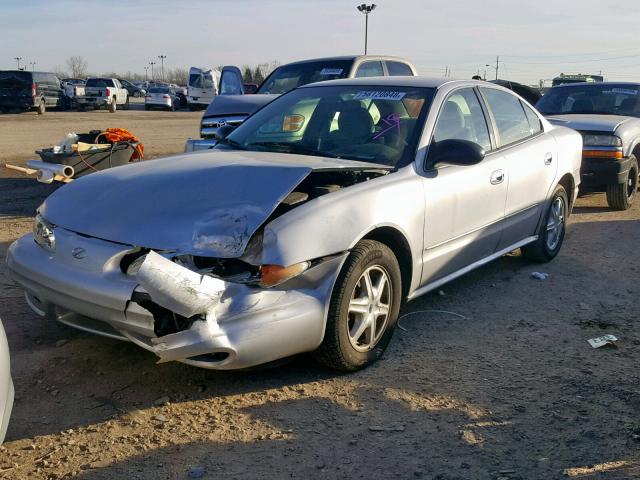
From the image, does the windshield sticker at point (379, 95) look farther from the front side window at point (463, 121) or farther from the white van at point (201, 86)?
the white van at point (201, 86)

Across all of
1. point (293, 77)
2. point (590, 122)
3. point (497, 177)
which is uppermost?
point (293, 77)

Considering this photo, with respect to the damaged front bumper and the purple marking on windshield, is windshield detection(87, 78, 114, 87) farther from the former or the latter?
the damaged front bumper

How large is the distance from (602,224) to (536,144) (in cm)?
294

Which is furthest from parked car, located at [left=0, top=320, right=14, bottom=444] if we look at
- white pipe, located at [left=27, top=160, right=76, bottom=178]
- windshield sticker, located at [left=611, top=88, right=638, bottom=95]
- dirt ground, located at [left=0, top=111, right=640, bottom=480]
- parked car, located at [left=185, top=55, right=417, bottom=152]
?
windshield sticker, located at [left=611, top=88, right=638, bottom=95]

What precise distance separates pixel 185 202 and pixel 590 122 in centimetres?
672

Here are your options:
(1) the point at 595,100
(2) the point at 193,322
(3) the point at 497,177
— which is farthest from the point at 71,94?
(2) the point at 193,322

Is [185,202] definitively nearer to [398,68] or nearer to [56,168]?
[56,168]

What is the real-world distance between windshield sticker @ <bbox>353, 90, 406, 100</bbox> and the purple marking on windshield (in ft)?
0.59

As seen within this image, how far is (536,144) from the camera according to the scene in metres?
5.78

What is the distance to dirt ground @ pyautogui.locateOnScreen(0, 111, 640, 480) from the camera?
2.98 meters

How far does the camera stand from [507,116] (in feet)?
18.3

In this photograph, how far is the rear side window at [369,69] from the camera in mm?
9472

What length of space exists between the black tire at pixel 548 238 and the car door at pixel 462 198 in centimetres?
101

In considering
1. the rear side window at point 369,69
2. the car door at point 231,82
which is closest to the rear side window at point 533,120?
the rear side window at point 369,69
